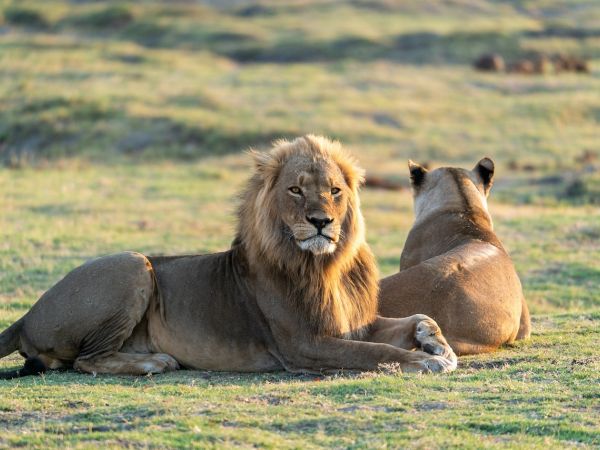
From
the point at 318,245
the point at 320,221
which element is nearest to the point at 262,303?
the point at 318,245

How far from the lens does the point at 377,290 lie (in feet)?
28.5

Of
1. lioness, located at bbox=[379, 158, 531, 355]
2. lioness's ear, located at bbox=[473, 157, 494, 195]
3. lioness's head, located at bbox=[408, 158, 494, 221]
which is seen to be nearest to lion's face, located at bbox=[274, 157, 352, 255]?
lioness, located at bbox=[379, 158, 531, 355]

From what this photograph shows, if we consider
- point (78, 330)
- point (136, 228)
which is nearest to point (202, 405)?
point (78, 330)

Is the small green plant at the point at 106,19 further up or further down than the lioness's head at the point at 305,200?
further up

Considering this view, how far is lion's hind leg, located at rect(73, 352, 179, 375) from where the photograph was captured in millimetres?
8375

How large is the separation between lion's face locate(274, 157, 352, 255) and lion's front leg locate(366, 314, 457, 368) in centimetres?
88

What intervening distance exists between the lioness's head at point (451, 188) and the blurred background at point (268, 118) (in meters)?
2.39

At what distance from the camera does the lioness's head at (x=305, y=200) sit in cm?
793

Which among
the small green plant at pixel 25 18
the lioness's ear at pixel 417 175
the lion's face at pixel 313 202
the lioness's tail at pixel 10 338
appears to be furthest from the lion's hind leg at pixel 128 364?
the small green plant at pixel 25 18

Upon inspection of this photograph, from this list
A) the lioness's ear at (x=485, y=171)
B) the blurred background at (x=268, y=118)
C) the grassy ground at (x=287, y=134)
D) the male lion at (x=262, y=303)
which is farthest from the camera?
the blurred background at (x=268, y=118)

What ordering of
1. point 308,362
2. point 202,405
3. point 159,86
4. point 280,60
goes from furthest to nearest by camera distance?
point 280,60 → point 159,86 → point 308,362 → point 202,405

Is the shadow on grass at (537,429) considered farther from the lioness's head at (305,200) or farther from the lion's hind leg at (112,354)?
the lion's hind leg at (112,354)

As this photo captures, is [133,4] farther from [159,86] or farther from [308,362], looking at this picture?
[308,362]

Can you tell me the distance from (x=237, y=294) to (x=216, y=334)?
36 cm
